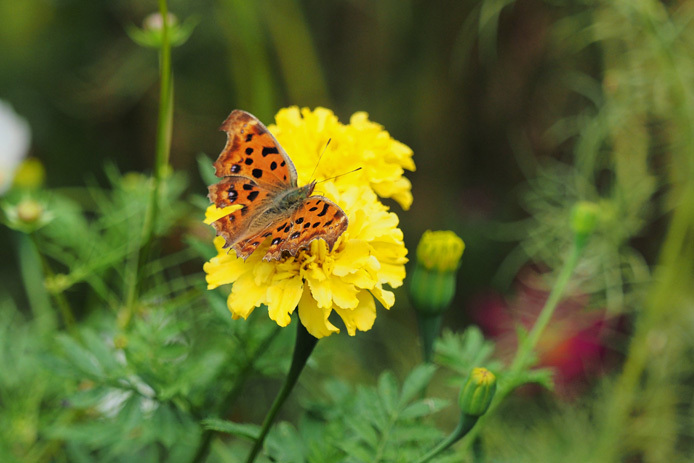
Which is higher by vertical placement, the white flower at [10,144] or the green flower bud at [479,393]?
the white flower at [10,144]

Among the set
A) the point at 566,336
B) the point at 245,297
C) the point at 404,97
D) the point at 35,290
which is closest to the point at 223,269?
the point at 245,297

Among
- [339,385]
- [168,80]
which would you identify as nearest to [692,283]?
[339,385]

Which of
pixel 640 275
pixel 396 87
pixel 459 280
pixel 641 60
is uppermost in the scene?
pixel 641 60

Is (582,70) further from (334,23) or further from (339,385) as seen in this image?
(339,385)

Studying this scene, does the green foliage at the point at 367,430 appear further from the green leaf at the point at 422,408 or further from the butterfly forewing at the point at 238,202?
the butterfly forewing at the point at 238,202

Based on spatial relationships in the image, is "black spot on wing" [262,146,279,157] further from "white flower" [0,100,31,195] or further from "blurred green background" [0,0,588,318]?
"blurred green background" [0,0,588,318]

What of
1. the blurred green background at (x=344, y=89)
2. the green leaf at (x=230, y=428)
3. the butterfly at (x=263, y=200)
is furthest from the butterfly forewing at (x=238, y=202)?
the blurred green background at (x=344, y=89)

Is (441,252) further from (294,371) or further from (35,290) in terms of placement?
(35,290)
